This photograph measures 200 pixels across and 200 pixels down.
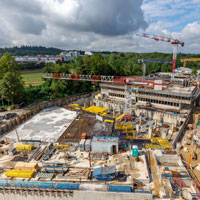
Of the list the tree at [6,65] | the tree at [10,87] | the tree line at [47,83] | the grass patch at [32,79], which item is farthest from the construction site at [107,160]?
the grass patch at [32,79]

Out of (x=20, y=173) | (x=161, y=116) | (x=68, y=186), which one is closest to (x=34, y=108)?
(x=20, y=173)

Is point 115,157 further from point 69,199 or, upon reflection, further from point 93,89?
point 93,89

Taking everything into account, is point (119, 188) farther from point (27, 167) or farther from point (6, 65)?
point (6, 65)

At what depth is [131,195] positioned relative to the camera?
19344 millimetres

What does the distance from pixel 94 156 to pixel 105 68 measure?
81.9 metres

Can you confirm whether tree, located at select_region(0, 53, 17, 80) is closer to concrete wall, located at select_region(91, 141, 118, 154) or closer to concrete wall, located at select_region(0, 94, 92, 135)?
concrete wall, located at select_region(0, 94, 92, 135)

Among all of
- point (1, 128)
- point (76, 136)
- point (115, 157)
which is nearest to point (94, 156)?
point (115, 157)

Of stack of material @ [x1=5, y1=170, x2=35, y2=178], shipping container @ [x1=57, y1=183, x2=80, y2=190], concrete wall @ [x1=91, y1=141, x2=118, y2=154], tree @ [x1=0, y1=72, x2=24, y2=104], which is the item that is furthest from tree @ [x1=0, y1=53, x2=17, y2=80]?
shipping container @ [x1=57, y1=183, x2=80, y2=190]

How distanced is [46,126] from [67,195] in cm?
2938

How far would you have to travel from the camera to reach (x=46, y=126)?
47.4 meters

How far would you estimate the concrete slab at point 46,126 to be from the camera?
1623 inches

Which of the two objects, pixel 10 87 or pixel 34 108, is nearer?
pixel 10 87

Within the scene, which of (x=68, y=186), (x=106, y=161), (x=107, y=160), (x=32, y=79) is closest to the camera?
(x=68, y=186)

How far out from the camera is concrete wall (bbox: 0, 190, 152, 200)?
1941 centimetres
